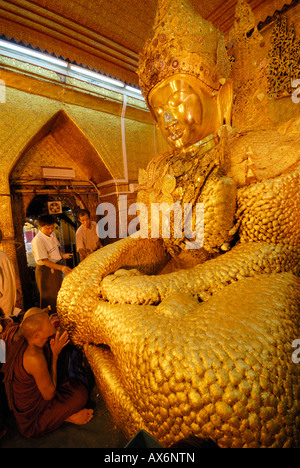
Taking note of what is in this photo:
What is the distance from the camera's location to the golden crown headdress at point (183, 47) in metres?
1.28

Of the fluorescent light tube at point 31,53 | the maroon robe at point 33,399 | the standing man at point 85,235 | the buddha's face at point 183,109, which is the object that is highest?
the fluorescent light tube at point 31,53

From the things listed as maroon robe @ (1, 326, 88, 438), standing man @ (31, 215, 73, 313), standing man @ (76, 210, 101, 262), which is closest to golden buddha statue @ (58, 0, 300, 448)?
maroon robe @ (1, 326, 88, 438)

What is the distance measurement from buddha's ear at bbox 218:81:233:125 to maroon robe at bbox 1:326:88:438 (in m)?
2.02

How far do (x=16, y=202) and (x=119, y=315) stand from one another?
4.77 m

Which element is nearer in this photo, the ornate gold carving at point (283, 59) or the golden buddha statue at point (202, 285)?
the golden buddha statue at point (202, 285)

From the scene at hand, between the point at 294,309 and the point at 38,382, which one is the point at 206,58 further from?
the point at 38,382

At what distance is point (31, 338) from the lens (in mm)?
1484

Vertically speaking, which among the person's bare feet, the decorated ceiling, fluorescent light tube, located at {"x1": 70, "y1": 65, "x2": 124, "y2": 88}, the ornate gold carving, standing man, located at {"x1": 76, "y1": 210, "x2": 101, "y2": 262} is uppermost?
fluorescent light tube, located at {"x1": 70, "y1": 65, "x2": 124, "y2": 88}

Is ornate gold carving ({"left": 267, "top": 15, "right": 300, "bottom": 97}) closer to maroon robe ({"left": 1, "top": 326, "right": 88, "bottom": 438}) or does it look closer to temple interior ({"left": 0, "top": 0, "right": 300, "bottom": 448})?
temple interior ({"left": 0, "top": 0, "right": 300, "bottom": 448})

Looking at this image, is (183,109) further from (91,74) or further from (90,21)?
(91,74)

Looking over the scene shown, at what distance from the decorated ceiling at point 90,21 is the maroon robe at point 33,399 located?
126 inches

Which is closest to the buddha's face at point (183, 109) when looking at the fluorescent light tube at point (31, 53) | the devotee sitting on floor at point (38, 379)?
the devotee sitting on floor at point (38, 379)

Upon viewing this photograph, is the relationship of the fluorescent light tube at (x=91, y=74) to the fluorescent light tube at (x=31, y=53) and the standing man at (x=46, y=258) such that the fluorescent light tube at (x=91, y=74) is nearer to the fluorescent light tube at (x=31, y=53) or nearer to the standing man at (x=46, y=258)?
the fluorescent light tube at (x=31, y=53)

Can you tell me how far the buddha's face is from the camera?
1337mm
